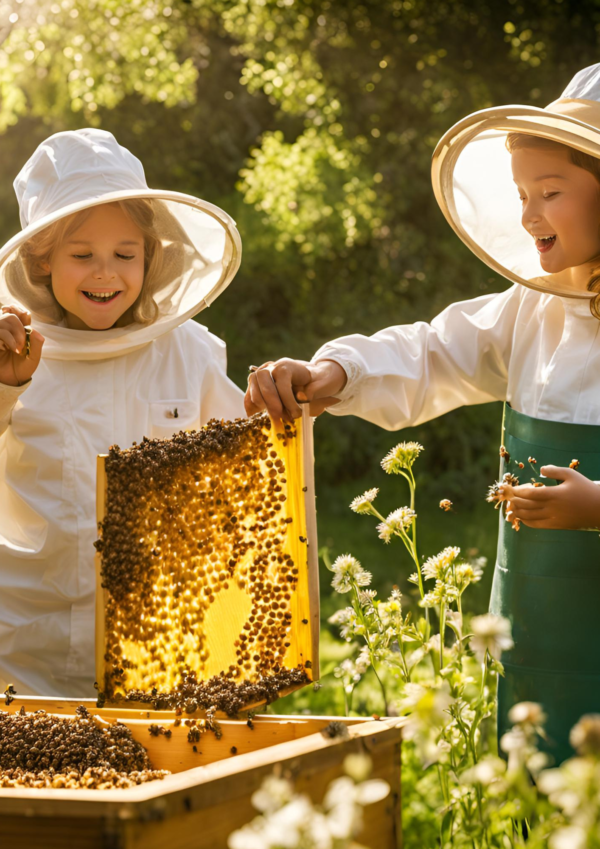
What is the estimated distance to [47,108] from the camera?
10047 mm

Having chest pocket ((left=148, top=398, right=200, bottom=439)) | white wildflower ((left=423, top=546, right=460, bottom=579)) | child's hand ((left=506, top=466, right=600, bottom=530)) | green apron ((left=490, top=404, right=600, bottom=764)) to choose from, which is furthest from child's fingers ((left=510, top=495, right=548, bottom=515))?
chest pocket ((left=148, top=398, right=200, bottom=439))

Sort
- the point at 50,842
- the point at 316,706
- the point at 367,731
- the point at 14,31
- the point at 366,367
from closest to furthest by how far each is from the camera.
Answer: the point at 50,842 → the point at 367,731 → the point at 366,367 → the point at 316,706 → the point at 14,31

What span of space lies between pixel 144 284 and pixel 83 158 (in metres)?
0.43

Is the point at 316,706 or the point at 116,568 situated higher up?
the point at 116,568

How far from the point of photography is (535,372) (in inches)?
88.0

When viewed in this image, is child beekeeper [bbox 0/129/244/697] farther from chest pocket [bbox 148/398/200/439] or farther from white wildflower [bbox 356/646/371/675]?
white wildflower [bbox 356/646/371/675]

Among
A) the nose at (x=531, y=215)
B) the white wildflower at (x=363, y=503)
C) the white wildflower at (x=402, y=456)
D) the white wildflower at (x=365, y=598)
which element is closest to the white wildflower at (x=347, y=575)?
the white wildflower at (x=365, y=598)

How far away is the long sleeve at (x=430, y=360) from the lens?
234 centimetres

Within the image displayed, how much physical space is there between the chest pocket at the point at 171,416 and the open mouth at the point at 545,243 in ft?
→ 3.73

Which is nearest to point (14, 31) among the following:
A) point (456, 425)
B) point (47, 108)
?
point (47, 108)

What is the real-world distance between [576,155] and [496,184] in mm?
422

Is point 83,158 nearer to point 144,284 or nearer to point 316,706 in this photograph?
point 144,284

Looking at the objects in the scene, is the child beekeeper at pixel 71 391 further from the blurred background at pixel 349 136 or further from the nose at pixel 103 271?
the blurred background at pixel 349 136

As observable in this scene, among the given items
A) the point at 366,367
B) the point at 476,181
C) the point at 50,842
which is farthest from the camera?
the point at 476,181
